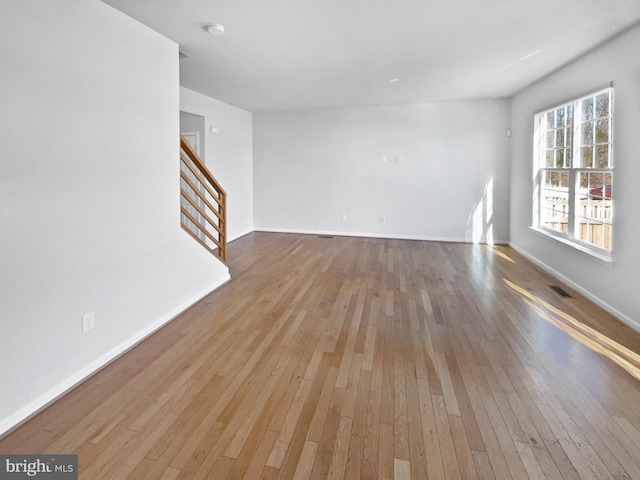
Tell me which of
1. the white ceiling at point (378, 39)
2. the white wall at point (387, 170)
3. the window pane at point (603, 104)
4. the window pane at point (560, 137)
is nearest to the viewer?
the white ceiling at point (378, 39)

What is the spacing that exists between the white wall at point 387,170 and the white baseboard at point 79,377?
445 centimetres

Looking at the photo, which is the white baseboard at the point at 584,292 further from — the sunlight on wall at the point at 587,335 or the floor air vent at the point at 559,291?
the sunlight on wall at the point at 587,335

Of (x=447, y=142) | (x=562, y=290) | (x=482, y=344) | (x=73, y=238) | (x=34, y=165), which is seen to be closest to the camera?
(x=34, y=165)

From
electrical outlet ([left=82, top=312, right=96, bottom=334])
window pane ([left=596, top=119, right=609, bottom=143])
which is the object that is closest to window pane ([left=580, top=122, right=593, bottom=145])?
window pane ([left=596, top=119, right=609, bottom=143])

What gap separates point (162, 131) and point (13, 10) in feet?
4.27

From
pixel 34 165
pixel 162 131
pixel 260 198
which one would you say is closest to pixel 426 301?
pixel 162 131

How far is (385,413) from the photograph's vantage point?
1975 millimetres

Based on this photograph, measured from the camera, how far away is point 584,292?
12.5 feet

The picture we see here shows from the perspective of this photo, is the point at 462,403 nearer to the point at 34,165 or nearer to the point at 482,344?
the point at 482,344

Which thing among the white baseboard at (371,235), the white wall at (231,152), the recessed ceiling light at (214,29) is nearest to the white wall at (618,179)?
the white baseboard at (371,235)

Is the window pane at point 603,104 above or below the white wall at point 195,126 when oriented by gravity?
below

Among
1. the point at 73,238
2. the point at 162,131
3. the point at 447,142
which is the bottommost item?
the point at 73,238

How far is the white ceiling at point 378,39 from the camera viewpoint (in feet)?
8.68

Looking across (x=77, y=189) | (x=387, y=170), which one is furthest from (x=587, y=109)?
(x=77, y=189)
